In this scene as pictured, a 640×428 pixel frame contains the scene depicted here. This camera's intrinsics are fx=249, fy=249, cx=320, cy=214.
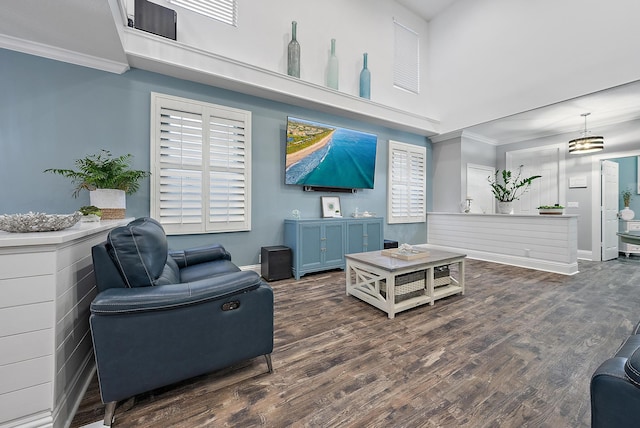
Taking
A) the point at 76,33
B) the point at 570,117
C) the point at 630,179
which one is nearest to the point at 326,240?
the point at 76,33

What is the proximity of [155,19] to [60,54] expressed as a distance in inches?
40.6

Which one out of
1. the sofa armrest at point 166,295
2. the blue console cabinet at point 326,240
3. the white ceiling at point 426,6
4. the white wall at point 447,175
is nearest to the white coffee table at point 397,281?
the blue console cabinet at point 326,240

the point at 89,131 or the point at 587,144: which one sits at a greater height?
the point at 587,144

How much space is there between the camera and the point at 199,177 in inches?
128

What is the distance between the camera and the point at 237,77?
327 centimetres

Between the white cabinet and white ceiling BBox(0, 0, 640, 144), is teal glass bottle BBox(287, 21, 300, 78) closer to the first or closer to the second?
white ceiling BBox(0, 0, 640, 144)

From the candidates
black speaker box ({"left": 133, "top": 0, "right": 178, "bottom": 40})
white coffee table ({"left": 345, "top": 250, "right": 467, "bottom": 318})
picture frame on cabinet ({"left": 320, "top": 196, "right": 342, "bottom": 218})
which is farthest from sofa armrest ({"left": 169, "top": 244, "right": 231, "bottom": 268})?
black speaker box ({"left": 133, "top": 0, "right": 178, "bottom": 40})

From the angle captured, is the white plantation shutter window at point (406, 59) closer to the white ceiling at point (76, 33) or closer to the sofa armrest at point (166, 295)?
the white ceiling at point (76, 33)

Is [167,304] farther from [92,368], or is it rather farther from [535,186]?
[535,186]

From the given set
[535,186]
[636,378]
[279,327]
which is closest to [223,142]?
[279,327]

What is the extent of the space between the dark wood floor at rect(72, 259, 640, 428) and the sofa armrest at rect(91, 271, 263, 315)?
1.88 ft

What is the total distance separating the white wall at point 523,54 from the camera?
11.0 feet

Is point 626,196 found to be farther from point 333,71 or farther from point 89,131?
point 89,131

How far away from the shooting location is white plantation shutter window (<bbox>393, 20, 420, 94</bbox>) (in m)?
5.26
